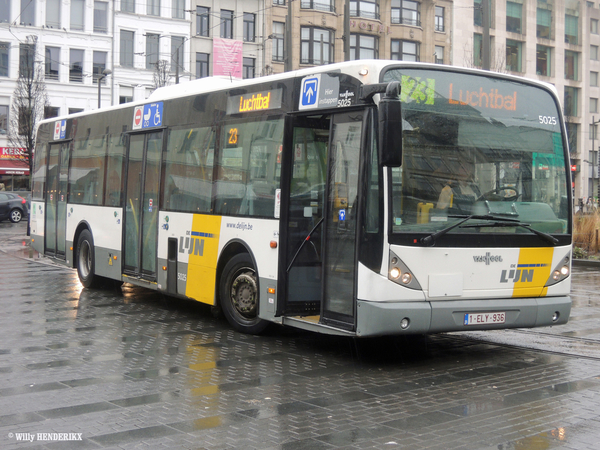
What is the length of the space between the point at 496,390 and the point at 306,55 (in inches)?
1950

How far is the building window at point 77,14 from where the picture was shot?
53.7 m

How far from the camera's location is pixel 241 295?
9.74m

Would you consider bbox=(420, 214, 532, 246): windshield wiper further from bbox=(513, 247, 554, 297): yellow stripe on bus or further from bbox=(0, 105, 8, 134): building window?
bbox=(0, 105, 8, 134): building window

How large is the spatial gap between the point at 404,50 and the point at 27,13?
26.4 m

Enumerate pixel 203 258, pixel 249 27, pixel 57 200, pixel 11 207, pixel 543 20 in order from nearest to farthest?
pixel 203 258, pixel 57 200, pixel 11 207, pixel 249 27, pixel 543 20

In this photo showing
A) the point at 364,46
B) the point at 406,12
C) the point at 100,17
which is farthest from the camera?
the point at 406,12

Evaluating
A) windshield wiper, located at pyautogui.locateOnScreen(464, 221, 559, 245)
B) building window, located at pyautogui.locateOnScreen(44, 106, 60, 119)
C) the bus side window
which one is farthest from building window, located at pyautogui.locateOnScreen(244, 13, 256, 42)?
windshield wiper, located at pyautogui.locateOnScreen(464, 221, 559, 245)

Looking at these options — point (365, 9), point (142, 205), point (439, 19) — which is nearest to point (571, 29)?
point (439, 19)

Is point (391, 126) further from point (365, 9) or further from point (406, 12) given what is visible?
point (406, 12)

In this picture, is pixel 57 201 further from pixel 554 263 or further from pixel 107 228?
pixel 554 263

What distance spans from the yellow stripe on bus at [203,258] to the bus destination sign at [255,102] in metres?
1.40

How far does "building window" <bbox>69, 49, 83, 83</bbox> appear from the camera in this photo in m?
53.8

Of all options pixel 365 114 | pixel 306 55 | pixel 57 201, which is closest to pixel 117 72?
pixel 306 55

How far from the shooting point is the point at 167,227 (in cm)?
1136
